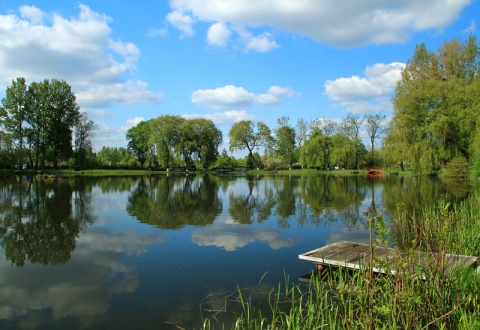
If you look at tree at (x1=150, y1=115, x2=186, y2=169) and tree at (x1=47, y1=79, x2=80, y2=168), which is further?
tree at (x1=150, y1=115, x2=186, y2=169)

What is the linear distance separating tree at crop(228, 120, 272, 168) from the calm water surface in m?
66.4

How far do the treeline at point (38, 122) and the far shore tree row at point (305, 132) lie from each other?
0.15 metres

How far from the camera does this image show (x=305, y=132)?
86.3 metres

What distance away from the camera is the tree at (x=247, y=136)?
85500mm

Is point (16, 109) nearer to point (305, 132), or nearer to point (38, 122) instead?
point (38, 122)

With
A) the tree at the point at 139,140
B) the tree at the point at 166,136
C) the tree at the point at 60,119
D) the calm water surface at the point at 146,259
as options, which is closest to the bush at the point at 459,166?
the calm water surface at the point at 146,259

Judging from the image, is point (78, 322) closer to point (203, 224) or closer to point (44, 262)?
point (44, 262)

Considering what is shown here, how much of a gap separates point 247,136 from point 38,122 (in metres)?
43.3

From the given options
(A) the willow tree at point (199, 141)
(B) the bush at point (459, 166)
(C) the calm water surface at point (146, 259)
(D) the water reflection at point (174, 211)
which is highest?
(A) the willow tree at point (199, 141)

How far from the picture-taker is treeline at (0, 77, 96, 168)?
5800cm

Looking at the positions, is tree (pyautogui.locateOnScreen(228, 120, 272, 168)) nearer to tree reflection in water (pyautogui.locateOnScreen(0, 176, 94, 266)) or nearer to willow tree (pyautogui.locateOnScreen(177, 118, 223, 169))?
willow tree (pyautogui.locateOnScreen(177, 118, 223, 169))

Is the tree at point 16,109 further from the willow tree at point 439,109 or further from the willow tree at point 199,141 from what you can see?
the willow tree at point 439,109

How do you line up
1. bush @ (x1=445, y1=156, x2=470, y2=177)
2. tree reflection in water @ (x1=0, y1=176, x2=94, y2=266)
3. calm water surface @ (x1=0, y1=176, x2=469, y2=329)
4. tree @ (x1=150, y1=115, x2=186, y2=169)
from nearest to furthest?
calm water surface @ (x1=0, y1=176, x2=469, y2=329), tree reflection in water @ (x1=0, y1=176, x2=94, y2=266), bush @ (x1=445, y1=156, x2=470, y2=177), tree @ (x1=150, y1=115, x2=186, y2=169)

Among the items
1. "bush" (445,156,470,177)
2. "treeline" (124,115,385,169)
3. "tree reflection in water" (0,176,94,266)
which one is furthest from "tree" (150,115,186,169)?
"tree reflection in water" (0,176,94,266)
